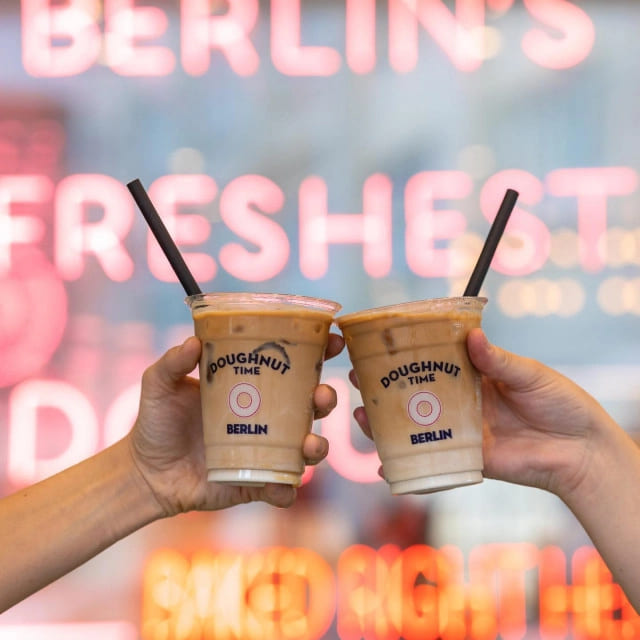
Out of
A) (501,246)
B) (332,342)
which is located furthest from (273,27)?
(332,342)

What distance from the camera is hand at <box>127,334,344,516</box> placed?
1.40 m

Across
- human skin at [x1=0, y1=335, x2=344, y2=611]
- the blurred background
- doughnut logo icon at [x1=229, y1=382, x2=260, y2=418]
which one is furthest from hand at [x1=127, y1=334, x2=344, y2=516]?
the blurred background

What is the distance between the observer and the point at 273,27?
10.1 ft

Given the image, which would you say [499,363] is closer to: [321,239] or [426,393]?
[426,393]

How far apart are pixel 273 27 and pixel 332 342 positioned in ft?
6.27

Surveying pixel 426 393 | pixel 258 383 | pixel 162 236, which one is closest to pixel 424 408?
pixel 426 393

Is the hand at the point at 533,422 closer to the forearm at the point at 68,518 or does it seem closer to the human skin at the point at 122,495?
the human skin at the point at 122,495

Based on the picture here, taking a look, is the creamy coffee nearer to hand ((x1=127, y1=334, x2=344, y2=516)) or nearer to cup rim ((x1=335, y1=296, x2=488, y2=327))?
cup rim ((x1=335, y1=296, x2=488, y2=327))

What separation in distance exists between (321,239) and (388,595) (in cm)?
119

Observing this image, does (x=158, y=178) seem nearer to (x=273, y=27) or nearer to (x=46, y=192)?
(x=46, y=192)

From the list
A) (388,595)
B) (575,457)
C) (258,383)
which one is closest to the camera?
(258,383)

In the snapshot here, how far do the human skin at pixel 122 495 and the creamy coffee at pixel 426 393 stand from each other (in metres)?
0.14

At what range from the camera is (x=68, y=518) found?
4.73ft

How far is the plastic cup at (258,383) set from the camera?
129cm
